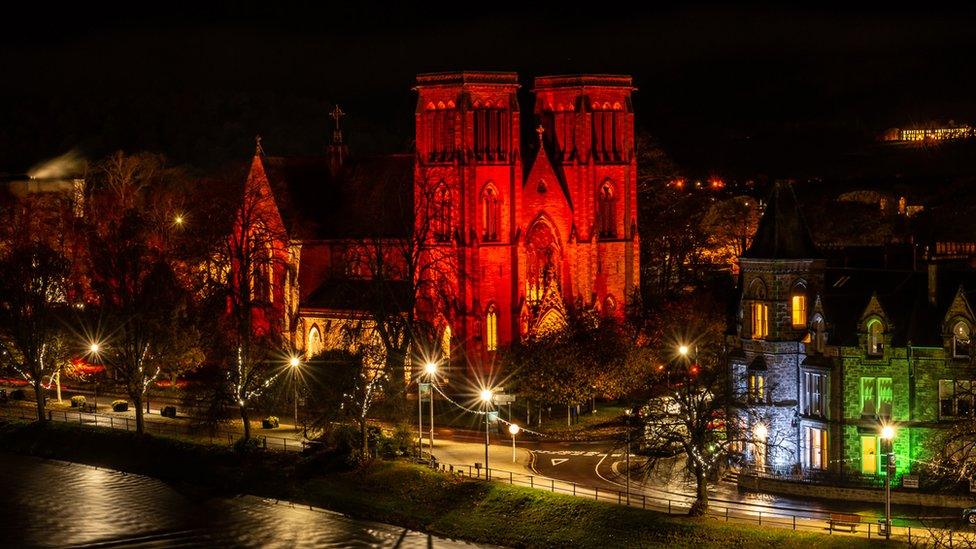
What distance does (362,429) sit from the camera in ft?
243

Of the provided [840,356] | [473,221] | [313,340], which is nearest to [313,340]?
[313,340]

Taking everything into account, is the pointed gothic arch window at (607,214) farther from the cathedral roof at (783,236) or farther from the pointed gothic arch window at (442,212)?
the cathedral roof at (783,236)

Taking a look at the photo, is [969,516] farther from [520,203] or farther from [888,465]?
[520,203]

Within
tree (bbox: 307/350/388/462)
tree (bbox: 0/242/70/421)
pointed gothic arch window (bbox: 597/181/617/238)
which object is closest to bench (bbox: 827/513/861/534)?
tree (bbox: 307/350/388/462)

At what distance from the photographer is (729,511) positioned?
61531 mm

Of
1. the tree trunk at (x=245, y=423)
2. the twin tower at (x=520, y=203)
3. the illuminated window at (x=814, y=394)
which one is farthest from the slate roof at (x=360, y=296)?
the illuminated window at (x=814, y=394)

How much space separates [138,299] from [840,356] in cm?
4133

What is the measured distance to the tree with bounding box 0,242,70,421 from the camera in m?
88.6

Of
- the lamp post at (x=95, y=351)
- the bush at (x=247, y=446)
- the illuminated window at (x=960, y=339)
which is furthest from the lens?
the lamp post at (x=95, y=351)

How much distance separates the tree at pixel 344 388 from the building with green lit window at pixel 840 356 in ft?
55.1

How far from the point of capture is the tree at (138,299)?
285ft

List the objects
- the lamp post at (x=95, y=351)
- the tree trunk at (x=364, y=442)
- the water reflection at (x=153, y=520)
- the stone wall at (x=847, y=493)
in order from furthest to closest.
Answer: the lamp post at (x=95, y=351), the tree trunk at (x=364, y=442), the water reflection at (x=153, y=520), the stone wall at (x=847, y=493)

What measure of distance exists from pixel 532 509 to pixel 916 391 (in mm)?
16118

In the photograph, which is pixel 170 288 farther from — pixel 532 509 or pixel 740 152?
pixel 740 152
